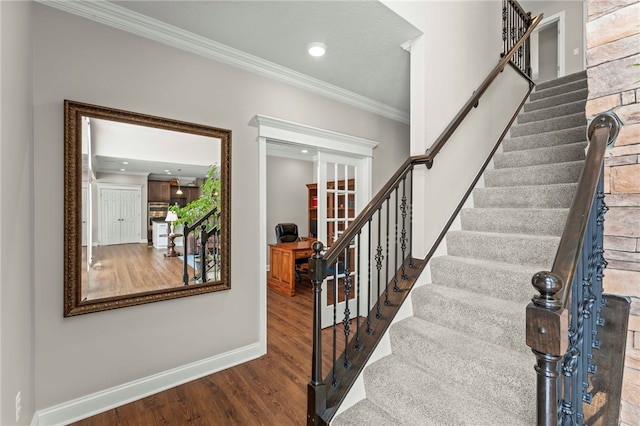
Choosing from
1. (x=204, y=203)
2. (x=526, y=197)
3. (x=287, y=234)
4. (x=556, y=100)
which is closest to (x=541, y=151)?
(x=526, y=197)

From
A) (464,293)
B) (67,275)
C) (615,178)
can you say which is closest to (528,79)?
(615,178)

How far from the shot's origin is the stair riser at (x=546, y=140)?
2.63m

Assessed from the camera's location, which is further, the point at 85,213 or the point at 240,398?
the point at 240,398

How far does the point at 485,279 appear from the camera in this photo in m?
1.97

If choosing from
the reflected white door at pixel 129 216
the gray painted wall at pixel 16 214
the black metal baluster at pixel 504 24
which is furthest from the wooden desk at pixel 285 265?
the black metal baluster at pixel 504 24

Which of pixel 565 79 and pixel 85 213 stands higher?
pixel 565 79

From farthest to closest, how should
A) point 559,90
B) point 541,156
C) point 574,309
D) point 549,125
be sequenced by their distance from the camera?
1. point 559,90
2. point 549,125
3. point 541,156
4. point 574,309

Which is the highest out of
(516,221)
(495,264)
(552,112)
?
(552,112)

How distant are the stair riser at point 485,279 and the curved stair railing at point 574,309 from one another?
382 millimetres

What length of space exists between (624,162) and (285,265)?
4315 millimetres

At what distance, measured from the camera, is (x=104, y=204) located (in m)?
2.20

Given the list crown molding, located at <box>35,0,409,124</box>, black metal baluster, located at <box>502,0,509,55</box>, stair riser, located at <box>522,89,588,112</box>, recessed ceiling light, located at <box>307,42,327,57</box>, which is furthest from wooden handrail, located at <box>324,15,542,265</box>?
crown molding, located at <box>35,0,409,124</box>

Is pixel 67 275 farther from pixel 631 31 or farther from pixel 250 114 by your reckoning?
pixel 631 31

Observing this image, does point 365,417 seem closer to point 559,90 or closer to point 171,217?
point 171,217
